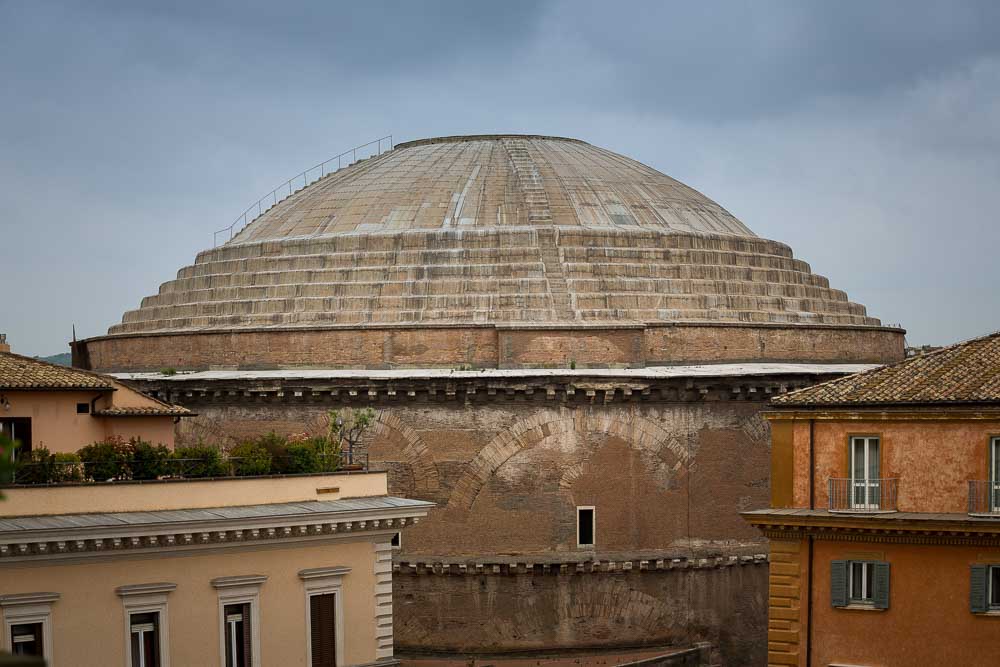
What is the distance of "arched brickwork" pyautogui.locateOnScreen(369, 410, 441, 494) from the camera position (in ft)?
137

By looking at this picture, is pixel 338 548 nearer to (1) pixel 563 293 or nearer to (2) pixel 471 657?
(2) pixel 471 657

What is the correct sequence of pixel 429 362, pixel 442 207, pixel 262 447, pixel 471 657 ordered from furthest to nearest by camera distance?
pixel 442 207
pixel 429 362
pixel 471 657
pixel 262 447

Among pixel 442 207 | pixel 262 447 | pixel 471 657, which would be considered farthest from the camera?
pixel 442 207

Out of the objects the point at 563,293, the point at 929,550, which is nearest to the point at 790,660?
the point at 929,550

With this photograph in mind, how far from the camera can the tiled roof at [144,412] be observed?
115 feet

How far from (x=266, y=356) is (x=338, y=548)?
14.5 meters

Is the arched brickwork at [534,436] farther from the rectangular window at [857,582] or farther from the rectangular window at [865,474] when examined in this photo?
the rectangular window at [857,582]

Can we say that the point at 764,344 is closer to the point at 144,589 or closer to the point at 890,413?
the point at 890,413

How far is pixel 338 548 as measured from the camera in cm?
3152

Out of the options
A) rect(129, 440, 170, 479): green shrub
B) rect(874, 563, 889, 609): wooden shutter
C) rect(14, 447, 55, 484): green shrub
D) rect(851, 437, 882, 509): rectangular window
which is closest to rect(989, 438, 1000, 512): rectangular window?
rect(851, 437, 882, 509): rectangular window

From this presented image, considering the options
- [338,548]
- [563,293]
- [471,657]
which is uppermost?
[563,293]

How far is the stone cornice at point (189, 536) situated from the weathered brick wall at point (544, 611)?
9.16 meters

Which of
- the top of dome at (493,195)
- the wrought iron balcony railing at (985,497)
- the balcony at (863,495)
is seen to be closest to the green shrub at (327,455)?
the balcony at (863,495)

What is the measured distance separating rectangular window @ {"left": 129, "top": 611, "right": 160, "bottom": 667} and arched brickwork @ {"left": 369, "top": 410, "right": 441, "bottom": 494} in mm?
13200
